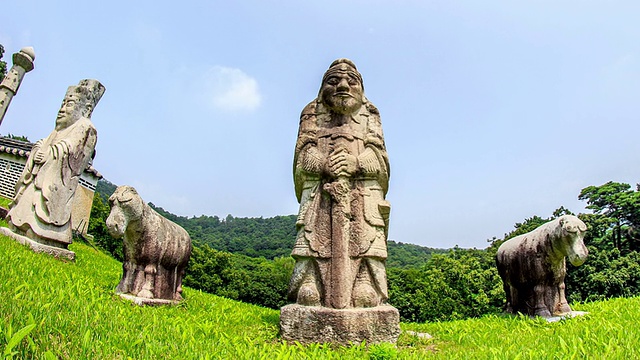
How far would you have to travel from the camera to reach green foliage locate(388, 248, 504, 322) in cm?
1856

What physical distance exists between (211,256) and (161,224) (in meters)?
17.1

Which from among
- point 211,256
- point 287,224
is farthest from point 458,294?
point 287,224

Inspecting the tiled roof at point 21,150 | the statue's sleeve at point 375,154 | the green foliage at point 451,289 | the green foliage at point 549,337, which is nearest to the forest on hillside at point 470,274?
the green foliage at point 451,289

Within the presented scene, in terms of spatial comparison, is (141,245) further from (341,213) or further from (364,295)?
(364,295)

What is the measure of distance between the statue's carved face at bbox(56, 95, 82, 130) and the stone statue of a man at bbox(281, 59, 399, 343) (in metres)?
5.51

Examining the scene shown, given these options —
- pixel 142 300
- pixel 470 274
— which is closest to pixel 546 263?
pixel 142 300

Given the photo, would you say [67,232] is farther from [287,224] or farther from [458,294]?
[287,224]

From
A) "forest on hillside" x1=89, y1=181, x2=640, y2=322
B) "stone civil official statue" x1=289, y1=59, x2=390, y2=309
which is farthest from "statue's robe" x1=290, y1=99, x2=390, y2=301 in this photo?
"forest on hillside" x1=89, y1=181, x2=640, y2=322

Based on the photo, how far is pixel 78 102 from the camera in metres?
8.59

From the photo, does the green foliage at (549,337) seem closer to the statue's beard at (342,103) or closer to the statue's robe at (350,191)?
the statue's robe at (350,191)

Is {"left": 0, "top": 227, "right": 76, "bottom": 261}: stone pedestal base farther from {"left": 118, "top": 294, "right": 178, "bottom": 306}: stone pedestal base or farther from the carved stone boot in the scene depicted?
the carved stone boot

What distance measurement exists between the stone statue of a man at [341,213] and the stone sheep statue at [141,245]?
2146 mm

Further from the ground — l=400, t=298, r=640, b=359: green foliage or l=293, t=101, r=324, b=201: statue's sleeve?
l=293, t=101, r=324, b=201: statue's sleeve

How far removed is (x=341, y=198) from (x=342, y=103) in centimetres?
127
